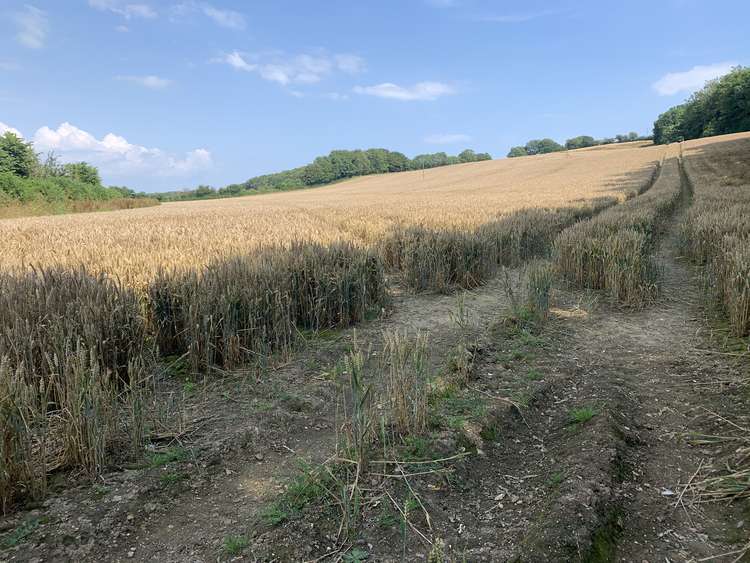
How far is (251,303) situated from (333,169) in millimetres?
94315

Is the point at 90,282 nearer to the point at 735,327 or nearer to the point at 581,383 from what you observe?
the point at 581,383

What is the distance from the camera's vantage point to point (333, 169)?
3740 inches

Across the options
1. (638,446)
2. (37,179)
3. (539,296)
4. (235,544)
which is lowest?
(638,446)

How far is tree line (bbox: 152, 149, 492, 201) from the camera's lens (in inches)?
3310

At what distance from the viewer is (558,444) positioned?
2.96 meters

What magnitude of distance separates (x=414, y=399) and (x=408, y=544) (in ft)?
3.33

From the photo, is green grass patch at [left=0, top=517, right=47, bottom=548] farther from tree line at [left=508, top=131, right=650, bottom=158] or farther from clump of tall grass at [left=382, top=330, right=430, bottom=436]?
tree line at [left=508, top=131, right=650, bottom=158]

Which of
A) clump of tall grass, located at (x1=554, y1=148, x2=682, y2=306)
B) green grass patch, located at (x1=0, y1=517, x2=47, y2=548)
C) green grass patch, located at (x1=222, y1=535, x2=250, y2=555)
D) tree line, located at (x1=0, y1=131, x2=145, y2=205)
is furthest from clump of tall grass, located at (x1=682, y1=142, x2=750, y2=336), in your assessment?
tree line, located at (x1=0, y1=131, x2=145, y2=205)

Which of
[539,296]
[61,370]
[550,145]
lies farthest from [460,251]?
[550,145]

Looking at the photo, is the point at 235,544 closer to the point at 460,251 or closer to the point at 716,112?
the point at 460,251

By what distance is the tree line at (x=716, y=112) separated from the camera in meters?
62.7

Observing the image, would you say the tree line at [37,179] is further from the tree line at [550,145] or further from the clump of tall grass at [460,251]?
the tree line at [550,145]

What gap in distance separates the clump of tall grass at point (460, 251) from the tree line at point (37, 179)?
115 ft

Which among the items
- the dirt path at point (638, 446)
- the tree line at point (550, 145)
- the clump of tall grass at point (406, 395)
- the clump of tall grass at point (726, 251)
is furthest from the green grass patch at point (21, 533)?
the tree line at point (550, 145)
